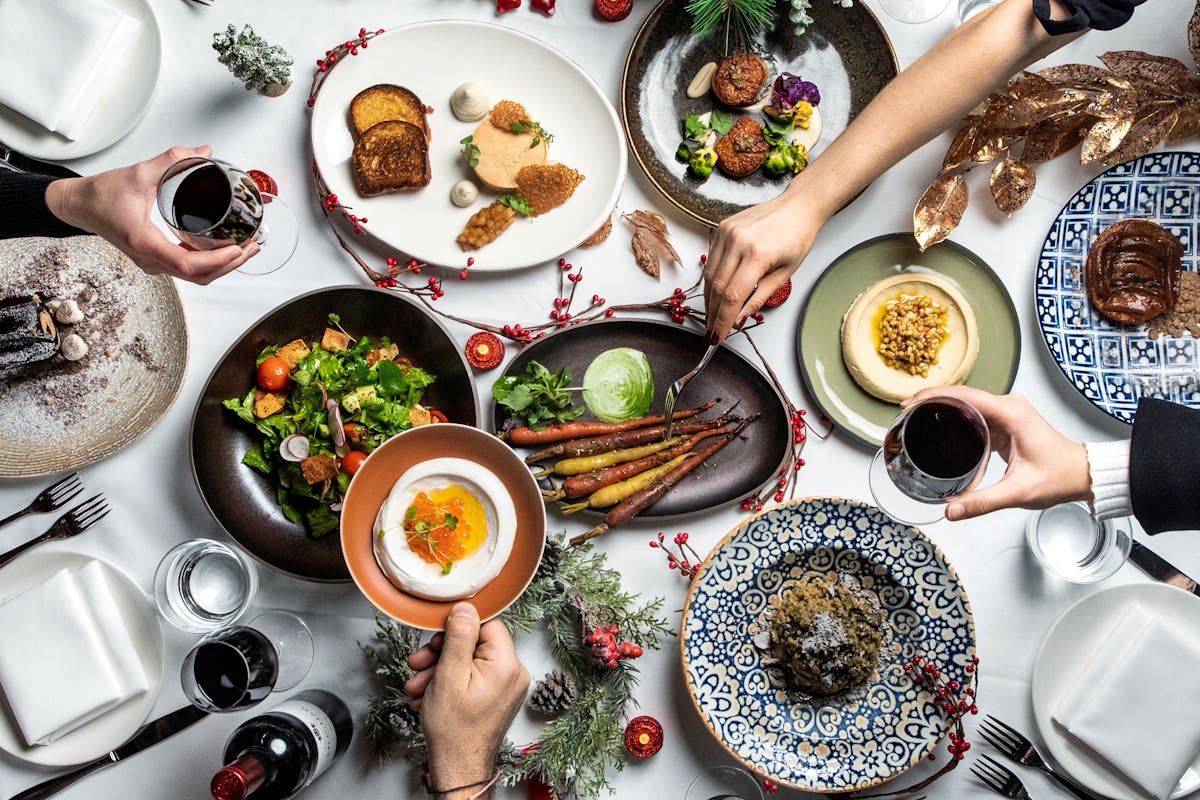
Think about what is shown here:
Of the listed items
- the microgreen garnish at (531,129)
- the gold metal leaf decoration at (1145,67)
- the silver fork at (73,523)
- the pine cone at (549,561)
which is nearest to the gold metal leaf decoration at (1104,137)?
the gold metal leaf decoration at (1145,67)

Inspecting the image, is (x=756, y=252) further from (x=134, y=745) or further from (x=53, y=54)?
(x=134, y=745)

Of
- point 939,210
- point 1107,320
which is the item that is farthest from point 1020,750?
point 939,210

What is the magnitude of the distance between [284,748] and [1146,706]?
191 cm

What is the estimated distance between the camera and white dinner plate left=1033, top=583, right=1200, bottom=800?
2.00 m

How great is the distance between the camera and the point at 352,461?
1949 millimetres

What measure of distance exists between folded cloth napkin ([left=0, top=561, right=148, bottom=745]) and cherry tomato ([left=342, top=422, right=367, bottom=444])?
25.2 inches

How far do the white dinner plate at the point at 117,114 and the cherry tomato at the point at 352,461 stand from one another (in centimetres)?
91

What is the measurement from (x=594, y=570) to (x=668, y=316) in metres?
0.63

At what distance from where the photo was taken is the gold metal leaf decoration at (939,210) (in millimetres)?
2021

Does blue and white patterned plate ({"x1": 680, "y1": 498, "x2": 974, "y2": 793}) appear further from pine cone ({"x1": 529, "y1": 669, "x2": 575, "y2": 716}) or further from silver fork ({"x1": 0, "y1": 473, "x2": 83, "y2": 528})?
silver fork ({"x1": 0, "y1": 473, "x2": 83, "y2": 528})

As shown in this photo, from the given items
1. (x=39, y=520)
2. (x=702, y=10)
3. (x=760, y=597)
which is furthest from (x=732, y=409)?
(x=39, y=520)

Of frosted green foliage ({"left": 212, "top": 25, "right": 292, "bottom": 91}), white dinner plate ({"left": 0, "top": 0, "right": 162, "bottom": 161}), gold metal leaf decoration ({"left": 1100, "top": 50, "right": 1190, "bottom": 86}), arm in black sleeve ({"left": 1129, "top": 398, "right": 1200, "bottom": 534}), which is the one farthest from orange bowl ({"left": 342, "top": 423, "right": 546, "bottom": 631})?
gold metal leaf decoration ({"left": 1100, "top": 50, "right": 1190, "bottom": 86})

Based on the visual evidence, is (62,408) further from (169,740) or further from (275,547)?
(169,740)

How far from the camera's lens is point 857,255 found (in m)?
2.06
